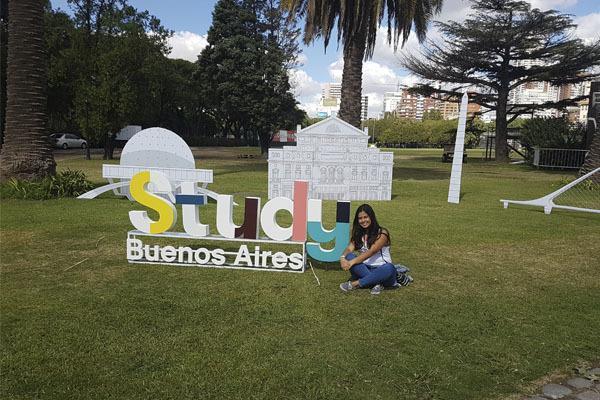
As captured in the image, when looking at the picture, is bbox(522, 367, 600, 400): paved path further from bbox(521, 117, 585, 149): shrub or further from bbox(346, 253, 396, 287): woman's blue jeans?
bbox(521, 117, 585, 149): shrub

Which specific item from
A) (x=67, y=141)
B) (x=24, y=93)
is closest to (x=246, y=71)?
(x=67, y=141)

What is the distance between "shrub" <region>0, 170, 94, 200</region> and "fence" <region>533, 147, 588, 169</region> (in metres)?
24.5

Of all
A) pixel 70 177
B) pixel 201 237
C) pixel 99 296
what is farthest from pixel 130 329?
pixel 70 177

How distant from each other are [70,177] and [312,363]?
414 inches

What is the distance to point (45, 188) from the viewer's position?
37.0 feet

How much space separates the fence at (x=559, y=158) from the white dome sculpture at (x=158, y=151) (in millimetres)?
22965

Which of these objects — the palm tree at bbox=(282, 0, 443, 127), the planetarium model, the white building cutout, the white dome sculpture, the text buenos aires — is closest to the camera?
the text buenos aires

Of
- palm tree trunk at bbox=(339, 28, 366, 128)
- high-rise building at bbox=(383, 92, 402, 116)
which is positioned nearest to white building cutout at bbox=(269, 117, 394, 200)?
palm tree trunk at bbox=(339, 28, 366, 128)

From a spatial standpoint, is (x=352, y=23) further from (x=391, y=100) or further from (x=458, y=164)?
(x=391, y=100)

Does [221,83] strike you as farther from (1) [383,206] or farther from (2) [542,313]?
(2) [542,313]

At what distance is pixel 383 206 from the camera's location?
464 inches

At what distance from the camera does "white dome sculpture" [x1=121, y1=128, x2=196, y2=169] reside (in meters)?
11.4

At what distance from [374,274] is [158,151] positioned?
7.62 metres

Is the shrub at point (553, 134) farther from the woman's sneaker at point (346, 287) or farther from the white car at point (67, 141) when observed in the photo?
the white car at point (67, 141)
